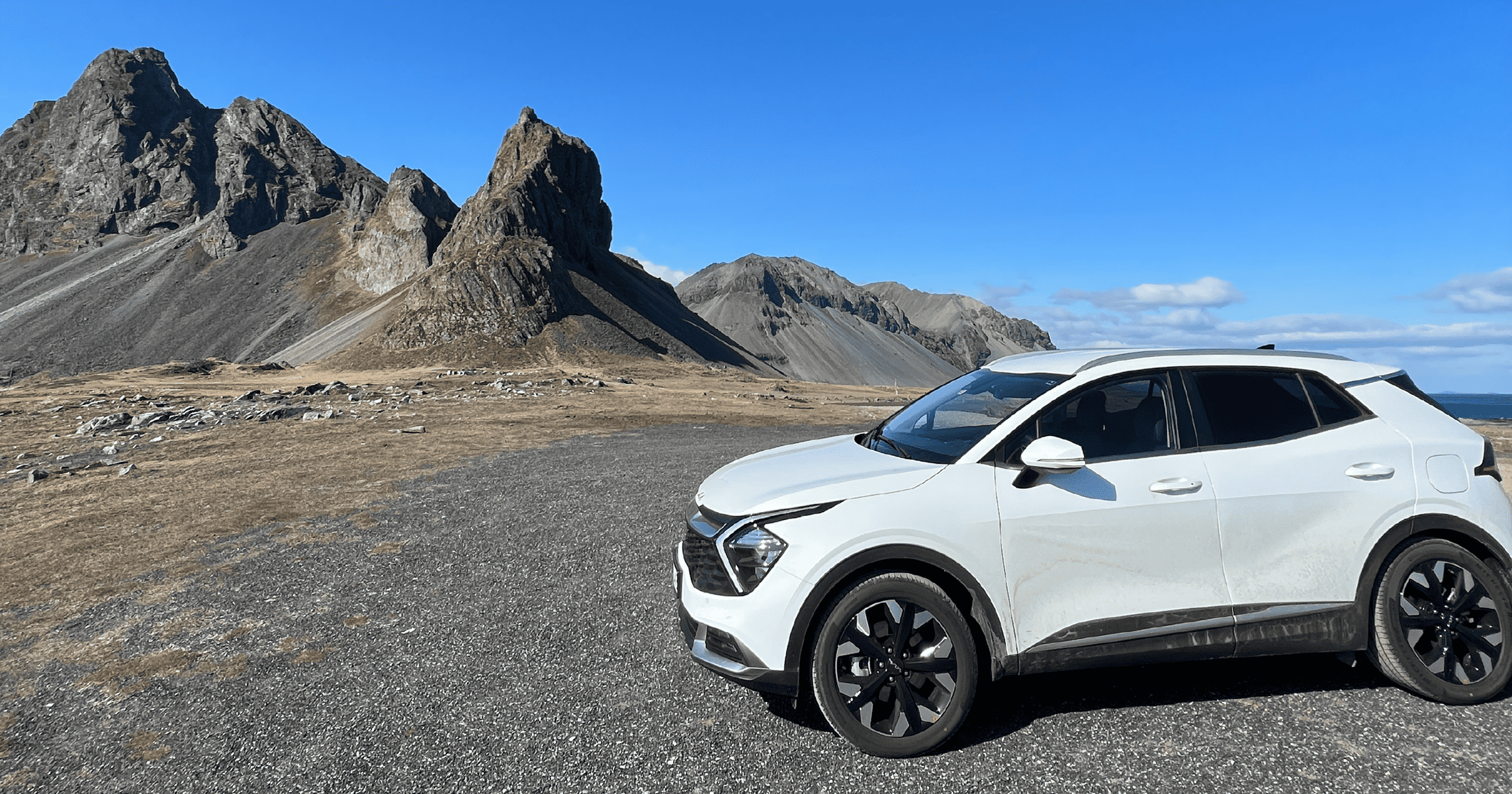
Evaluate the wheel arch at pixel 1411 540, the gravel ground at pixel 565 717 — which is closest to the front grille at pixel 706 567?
the gravel ground at pixel 565 717

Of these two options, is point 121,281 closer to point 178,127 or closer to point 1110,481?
point 178,127

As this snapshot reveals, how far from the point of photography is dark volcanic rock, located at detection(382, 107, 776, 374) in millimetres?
88062

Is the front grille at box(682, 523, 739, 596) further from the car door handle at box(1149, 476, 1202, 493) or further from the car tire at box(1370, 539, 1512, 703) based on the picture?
the car tire at box(1370, 539, 1512, 703)

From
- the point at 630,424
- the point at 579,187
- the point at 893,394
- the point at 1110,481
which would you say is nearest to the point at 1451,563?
the point at 1110,481

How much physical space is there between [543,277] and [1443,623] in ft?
323

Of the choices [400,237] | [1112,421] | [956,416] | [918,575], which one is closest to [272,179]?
[400,237]

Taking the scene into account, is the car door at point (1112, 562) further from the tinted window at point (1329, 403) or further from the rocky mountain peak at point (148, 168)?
the rocky mountain peak at point (148, 168)

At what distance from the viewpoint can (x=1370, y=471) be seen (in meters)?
4.05

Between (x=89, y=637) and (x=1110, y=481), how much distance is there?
7.74 meters

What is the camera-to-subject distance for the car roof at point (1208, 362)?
4.35 metres

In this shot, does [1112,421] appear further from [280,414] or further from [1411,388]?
[280,414]

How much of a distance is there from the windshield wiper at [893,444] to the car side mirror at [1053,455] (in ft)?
2.47

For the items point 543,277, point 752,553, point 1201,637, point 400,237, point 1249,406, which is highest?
point 400,237

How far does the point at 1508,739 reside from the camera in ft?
12.1
